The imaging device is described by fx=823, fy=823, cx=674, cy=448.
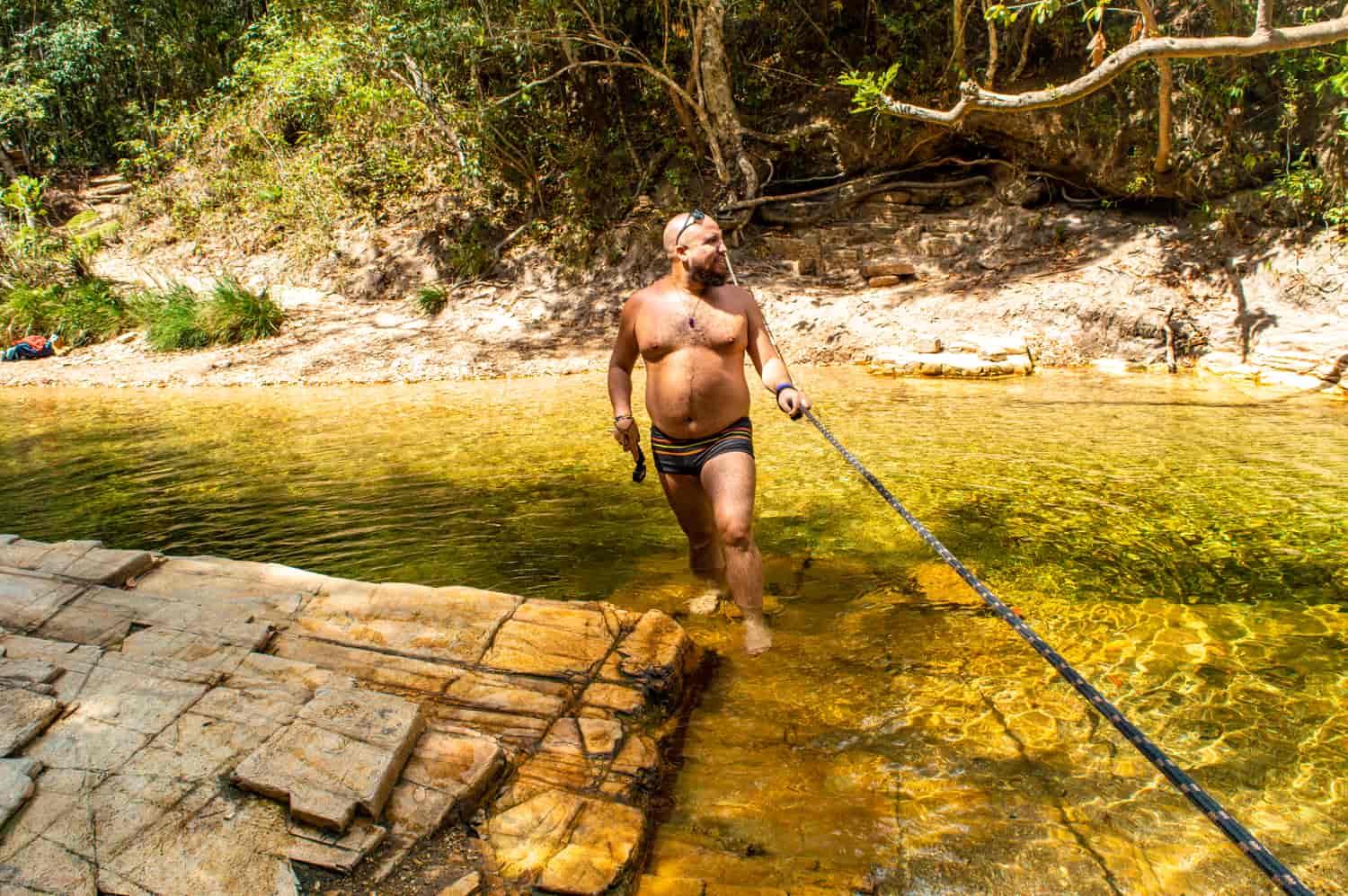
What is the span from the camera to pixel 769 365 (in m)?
3.35

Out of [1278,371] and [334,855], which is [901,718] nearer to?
[334,855]

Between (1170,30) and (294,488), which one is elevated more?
(1170,30)

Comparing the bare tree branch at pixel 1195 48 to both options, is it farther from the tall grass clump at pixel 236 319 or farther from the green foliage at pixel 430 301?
the tall grass clump at pixel 236 319

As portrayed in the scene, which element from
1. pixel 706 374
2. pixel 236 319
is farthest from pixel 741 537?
pixel 236 319

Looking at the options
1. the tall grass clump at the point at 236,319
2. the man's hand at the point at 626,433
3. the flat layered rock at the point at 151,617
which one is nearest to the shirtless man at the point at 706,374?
the man's hand at the point at 626,433

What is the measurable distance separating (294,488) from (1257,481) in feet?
20.2

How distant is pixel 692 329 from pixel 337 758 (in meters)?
2.02

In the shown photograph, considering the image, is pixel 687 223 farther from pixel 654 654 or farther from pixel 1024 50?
pixel 1024 50

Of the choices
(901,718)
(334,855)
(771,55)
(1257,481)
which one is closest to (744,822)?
(901,718)

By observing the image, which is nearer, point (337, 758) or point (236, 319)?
point (337, 758)

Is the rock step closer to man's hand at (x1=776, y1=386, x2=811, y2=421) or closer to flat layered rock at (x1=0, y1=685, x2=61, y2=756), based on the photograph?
flat layered rock at (x1=0, y1=685, x2=61, y2=756)

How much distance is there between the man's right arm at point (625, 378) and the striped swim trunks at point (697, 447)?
13 cm

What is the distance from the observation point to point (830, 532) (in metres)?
4.53

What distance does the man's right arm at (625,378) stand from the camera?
354 centimetres
